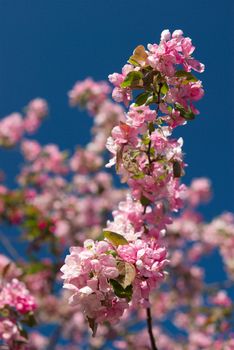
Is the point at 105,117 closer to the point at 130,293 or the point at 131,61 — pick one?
the point at 131,61

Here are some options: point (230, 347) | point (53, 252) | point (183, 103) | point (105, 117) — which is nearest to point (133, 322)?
point (53, 252)

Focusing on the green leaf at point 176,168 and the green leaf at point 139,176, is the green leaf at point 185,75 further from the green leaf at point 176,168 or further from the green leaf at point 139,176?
the green leaf at point 139,176

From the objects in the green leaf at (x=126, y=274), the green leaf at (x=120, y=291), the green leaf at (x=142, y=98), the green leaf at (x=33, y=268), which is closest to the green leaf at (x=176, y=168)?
the green leaf at (x=142, y=98)

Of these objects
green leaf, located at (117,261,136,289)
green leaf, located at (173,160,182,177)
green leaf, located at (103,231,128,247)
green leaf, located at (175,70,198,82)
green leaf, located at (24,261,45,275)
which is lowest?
green leaf, located at (117,261,136,289)

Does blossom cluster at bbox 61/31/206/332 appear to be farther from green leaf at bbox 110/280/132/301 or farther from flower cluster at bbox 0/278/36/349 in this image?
flower cluster at bbox 0/278/36/349

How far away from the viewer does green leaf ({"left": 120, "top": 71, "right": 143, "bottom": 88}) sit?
7.37 feet

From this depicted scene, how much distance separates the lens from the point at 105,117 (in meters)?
8.34

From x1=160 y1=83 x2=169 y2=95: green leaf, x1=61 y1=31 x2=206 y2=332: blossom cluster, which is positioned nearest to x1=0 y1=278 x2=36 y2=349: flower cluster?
x1=61 y1=31 x2=206 y2=332: blossom cluster

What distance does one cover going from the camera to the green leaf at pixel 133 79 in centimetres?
225

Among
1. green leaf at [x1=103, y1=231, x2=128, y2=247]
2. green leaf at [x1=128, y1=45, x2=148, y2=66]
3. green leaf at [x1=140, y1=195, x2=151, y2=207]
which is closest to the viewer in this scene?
green leaf at [x1=103, y1=231, x2=128, y2=247]

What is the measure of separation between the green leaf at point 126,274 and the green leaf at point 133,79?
86 centimetres

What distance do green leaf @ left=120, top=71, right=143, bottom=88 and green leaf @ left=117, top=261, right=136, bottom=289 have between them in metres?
0.86

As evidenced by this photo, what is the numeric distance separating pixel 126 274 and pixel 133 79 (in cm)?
93

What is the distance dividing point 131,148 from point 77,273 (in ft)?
2.62
